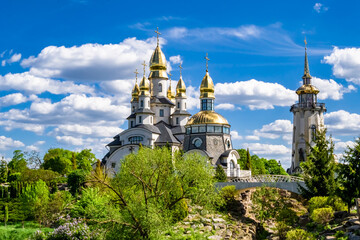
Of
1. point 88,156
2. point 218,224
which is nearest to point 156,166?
point 218,224

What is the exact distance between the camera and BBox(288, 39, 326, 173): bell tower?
56.7 meters

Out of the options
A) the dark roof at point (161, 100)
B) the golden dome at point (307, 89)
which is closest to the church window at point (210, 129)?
the dark roof at point (161, 100)

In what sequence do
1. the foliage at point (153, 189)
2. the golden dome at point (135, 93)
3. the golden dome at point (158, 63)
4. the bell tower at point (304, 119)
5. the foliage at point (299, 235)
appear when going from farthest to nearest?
the golden dome at point (135, 93)
the golden dome at point (158, 63)
the bell tower at point (304, 119)
the foliage at point (299, 235)
the foliage at point (153, 189)

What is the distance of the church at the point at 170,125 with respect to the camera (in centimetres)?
5294

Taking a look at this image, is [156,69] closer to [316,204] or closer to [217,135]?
[217,135]

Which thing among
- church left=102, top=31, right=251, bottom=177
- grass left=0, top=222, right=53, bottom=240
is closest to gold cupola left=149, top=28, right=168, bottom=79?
church left=102, top=31, right=251, bottom=177

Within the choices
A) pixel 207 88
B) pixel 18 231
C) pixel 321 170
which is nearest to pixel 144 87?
pixel 207 88

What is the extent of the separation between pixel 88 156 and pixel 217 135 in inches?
1091

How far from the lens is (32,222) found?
38.2 metres

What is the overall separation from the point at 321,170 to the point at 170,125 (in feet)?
108

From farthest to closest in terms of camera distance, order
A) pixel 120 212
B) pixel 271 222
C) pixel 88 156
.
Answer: pixel 88 156
pixel 271 222
pixel 120 212

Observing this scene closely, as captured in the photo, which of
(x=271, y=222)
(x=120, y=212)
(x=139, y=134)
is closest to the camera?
(x=120, y=212)

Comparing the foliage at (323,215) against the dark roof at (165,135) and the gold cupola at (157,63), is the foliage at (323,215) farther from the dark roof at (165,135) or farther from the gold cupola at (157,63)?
the gold cupola at (157,63)

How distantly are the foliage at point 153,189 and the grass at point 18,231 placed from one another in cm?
966
